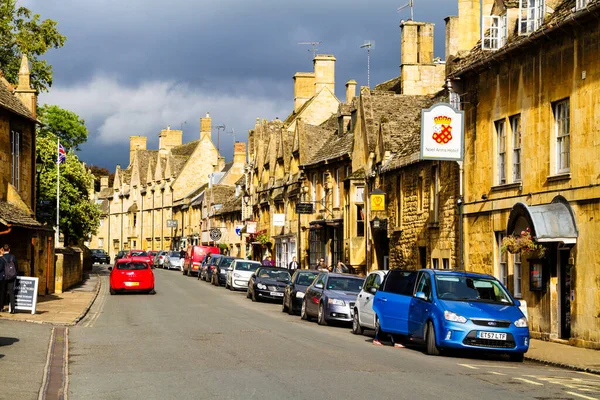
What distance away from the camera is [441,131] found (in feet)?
84.4

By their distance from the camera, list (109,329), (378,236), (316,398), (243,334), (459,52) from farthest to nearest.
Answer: (378,236) < (459,52) < (109,329) < (243,334) < (316,398)

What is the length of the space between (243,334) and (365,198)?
2175 centimetres

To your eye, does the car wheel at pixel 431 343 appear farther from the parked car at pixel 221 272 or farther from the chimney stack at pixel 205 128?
the chimney stack at pixel 205 128

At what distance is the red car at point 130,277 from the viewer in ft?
135

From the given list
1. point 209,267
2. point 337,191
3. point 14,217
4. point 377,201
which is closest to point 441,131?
point 377,201

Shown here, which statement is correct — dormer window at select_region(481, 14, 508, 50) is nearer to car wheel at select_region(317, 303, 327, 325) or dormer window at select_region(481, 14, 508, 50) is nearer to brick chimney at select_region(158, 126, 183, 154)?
car wheel at select_region(317, 303, 327, 325)

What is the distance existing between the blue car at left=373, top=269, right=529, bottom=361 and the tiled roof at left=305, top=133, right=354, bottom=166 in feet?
89.8

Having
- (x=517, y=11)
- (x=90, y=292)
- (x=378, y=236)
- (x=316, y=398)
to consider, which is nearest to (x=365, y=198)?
(x=378, y=236)

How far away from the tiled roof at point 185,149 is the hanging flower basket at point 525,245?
3543 inches

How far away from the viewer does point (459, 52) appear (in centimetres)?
2950

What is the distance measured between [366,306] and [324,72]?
162 ft

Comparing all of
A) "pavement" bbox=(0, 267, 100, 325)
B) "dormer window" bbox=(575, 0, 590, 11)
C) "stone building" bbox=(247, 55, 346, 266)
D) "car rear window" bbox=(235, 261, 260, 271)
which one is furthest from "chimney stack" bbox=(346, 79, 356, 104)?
"dormer window" bbox=(575, 0, 590, 11)

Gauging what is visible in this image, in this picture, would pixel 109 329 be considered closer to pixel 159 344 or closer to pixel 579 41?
pixel 159 344

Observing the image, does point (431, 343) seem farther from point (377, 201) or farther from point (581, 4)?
point (377, 201)
